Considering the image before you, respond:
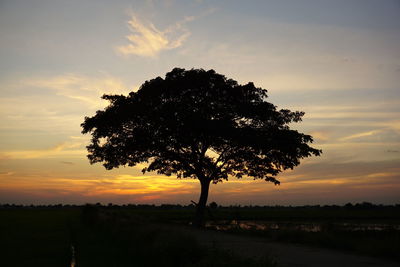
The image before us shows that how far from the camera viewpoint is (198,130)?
33.6m

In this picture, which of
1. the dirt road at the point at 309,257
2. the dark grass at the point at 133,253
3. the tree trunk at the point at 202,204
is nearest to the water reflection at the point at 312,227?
the tree trunk at the point at 202,204

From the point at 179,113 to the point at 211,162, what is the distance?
5460 mm

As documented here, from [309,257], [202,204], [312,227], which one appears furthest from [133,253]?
[312,227]

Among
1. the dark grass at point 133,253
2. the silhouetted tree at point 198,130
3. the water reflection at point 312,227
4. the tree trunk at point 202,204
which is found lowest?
the dark grass at point 133,253

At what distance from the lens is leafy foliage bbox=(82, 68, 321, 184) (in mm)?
34375

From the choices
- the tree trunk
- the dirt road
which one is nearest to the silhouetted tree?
the tree trunk

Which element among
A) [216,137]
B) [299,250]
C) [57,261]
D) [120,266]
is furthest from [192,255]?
[216,137]

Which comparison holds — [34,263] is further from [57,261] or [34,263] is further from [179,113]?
[179,113]

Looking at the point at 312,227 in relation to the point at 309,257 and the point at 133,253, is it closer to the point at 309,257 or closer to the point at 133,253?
the point at 133,253

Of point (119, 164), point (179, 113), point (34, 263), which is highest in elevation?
point (179, 113)

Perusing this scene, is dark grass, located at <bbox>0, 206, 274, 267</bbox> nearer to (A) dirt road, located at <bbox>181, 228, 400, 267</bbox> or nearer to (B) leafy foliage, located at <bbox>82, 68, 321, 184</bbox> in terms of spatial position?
(A) dirt road, located at <bbox>181, 228, 400, 267</bbox>

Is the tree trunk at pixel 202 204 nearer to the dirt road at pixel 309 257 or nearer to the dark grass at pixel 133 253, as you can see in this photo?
the dark grass at pixel 133 253

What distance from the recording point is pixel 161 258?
697 inches

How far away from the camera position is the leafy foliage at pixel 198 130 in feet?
113
